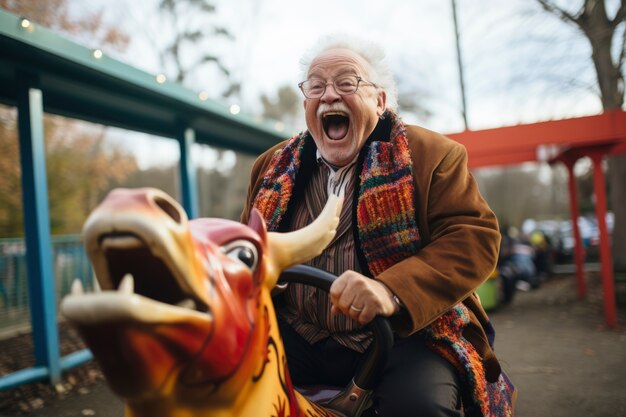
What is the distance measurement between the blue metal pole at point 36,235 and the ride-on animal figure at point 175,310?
4.10 meters

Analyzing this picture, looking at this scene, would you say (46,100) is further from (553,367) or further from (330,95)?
(553,367)

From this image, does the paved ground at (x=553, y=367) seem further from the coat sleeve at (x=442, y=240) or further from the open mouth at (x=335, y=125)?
the open mouth at (x=335, y=125)

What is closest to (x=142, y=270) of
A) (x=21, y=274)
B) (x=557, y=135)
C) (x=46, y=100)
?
(x=46, y=100)

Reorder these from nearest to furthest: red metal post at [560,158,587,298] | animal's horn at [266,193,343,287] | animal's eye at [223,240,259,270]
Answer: animal's eye at [223,240,259,270], animal's horn at [266,193,343,287], red metal post at [560,158,587,298]

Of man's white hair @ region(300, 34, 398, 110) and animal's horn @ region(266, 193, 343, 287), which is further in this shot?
man's white hair @ region(300, 34, 398, 110)

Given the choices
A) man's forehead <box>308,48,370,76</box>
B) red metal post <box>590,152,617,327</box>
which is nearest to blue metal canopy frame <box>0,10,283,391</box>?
man's forehead <box>308,48,370,76</box>

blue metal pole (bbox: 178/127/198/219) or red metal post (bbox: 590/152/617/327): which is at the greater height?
blue metal pole (bbox: 178/127/198/219)

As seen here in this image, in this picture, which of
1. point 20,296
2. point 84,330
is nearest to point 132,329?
point 84,330

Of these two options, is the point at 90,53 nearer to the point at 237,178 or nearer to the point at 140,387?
the point at 140,387

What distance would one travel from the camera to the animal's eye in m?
0.94

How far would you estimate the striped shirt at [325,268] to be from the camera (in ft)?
5.44

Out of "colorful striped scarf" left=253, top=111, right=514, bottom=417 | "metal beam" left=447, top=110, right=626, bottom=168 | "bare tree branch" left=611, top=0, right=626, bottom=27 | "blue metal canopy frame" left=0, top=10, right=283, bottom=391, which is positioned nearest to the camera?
"colorful striped scarf" left=253, top=111, right=514, bottom=417

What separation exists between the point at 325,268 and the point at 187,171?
17.5 ft

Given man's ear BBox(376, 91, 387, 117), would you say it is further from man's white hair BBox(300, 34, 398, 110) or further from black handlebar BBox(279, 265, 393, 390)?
black handlebar BBox(279, 265, 393, 390)
